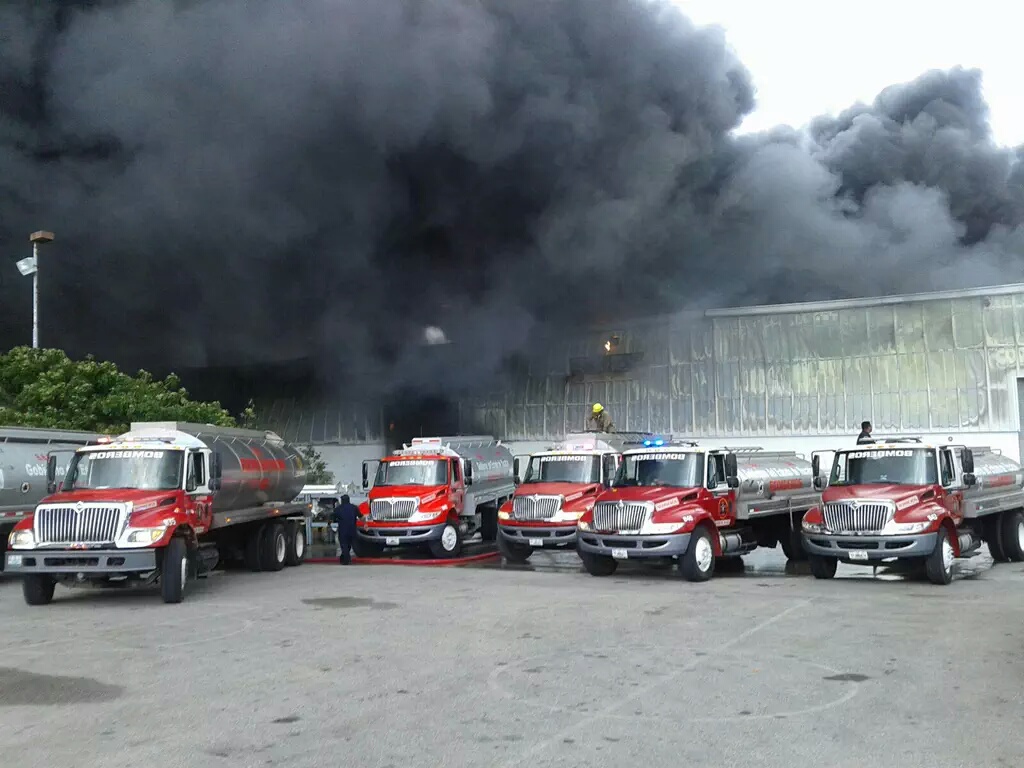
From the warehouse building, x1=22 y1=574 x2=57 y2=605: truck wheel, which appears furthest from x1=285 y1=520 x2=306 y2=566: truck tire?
the warehouse building

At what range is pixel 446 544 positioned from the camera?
1920 cm

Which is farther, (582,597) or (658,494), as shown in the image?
(658,494)

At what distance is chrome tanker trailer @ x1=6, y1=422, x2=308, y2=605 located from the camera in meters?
12.2

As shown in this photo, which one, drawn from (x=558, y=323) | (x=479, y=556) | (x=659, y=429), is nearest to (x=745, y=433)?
(x=659, y=429)

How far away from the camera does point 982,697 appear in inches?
266

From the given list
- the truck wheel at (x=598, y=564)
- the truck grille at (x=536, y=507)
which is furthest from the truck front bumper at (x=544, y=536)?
the truck wheel at (x=598, y=564)

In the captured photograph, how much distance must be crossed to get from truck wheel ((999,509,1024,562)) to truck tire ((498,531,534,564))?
851 cm

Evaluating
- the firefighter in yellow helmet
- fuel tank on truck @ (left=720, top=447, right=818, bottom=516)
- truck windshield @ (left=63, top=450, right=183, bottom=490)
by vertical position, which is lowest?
fuel tank on truck @ (left=720, top=447, right=818, bottom=516)

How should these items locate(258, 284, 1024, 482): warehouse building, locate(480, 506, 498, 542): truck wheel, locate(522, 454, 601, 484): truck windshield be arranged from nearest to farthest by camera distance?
locate(522, 454, 601, 484): truck windshield → locate(480, 506, 498, 542): truck wheel → locate(258, 284, 1024, 482): warehouse building

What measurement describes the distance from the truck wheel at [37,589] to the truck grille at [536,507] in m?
7.90

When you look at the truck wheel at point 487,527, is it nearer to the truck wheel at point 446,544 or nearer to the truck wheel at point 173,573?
the truck wheel at point 446,544

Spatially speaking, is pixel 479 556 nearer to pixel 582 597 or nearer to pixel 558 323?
pixel 582 597

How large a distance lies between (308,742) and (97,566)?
7601 millimetres

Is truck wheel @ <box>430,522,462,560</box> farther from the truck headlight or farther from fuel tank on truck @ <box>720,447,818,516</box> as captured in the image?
the truck headlight
